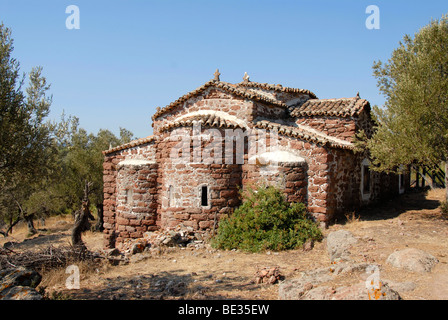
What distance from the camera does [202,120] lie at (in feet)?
38.4

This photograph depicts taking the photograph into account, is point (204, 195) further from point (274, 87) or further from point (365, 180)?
point (365, 180)

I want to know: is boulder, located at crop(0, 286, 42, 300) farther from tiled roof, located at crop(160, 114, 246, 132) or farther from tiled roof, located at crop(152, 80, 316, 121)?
tiled roof, located at crop(152, 80, 316, 121)

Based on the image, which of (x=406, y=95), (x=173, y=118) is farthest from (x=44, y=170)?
(x=406, y=95)

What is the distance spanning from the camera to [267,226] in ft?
35.8

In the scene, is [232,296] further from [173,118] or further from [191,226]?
[173,118]

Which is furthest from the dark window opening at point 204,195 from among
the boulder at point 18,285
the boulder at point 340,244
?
the boulder at point 18,285

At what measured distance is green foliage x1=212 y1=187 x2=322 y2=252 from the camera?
10383mm

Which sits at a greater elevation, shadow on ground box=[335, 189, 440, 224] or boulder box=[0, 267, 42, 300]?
shadow on ground box=[335, 189, 440, 224]

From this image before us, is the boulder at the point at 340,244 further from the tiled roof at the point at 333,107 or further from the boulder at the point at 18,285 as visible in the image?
the boulder at the point at 18,285

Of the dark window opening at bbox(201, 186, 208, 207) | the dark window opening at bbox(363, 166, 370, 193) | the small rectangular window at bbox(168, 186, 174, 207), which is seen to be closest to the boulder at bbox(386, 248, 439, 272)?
the dark window opening at bbox(201, 186, 208, 207)

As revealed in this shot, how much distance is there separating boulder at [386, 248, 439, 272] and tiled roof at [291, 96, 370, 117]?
7.54m

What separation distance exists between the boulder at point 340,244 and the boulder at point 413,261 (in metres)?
1.23

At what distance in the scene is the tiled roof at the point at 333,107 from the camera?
13578mm

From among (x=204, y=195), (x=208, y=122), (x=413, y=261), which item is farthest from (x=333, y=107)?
(x=413, y=261)
